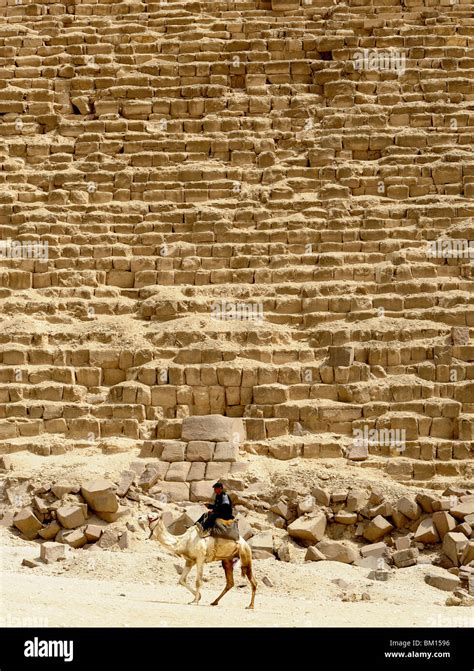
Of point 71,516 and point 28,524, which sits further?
point 28,524

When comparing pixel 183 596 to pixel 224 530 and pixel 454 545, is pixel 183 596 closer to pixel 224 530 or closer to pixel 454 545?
pixel 224 530

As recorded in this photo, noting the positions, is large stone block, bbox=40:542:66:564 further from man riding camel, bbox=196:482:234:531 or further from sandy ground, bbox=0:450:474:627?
man riding camel, bbox=196:482:234:531

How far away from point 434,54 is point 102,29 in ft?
21.2

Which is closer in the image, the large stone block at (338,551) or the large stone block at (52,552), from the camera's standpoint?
the large stone block at (52,552)

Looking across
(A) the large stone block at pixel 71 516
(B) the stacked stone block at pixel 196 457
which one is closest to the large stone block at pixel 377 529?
(B) the stacked stone block at pixel 196 457

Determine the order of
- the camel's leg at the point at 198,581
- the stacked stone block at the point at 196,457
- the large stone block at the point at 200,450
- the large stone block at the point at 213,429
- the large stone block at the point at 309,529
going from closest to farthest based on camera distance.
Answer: the camel's leg at the point at 198,581, the large stone block at the point at 309,529, the stacked stone block at the point at 196,457, the large stone block at the point at 200,450, the large stone block at the point at 213,429

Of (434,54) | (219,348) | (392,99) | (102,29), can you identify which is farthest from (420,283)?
(102,29)

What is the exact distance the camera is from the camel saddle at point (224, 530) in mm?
8789

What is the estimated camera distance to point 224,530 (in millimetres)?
8797

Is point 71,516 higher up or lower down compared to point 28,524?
higher up

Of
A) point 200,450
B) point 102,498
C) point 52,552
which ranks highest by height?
point 200,450

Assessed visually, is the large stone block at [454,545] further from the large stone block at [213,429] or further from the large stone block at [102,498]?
the large stone block at [102,498]

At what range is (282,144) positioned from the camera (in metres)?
17.0

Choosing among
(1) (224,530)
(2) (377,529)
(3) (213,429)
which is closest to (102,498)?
(3) (213,429)
